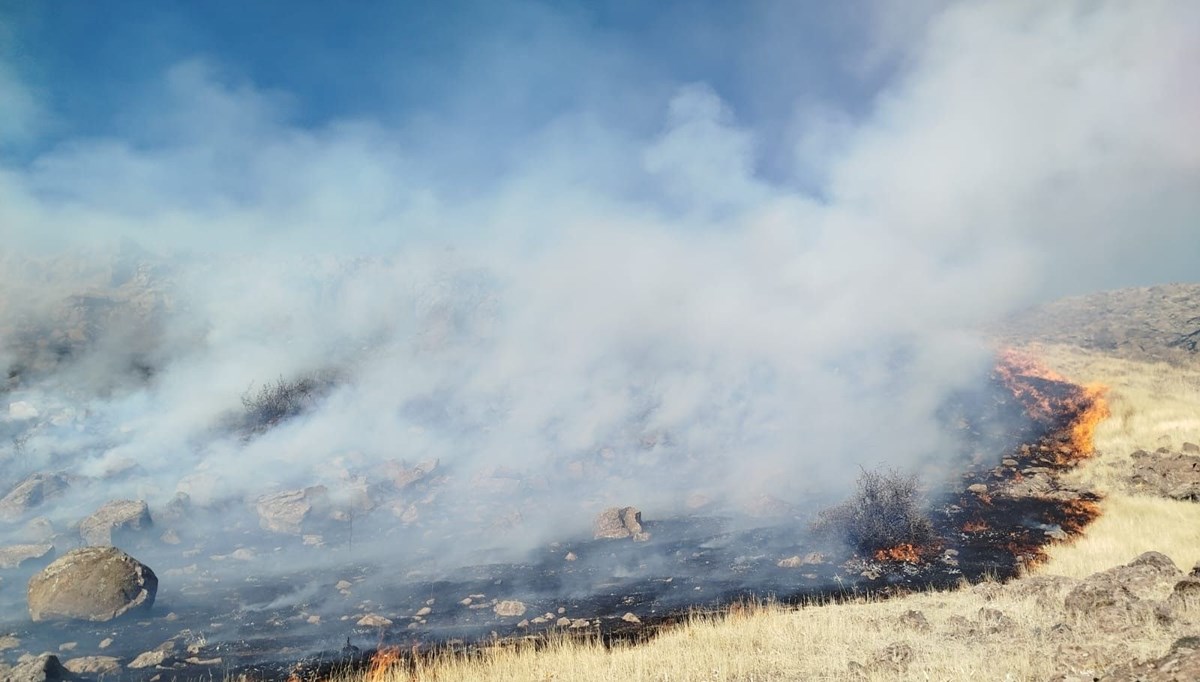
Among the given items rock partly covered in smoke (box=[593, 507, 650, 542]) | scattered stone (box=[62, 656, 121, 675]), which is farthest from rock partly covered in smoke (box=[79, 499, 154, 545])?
rock partly covered in smoke (box=[593, 507, 650, 542])

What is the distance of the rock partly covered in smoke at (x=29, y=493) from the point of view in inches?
765

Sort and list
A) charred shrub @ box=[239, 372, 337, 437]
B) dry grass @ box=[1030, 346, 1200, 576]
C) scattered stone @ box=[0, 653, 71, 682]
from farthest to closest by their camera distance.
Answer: charred shrub @ box=[239, 372, 337, 437]
dry grass @ box=[1030, 346, 1200, 576]
scattered stone @ box=[0, 653, 71, 682]

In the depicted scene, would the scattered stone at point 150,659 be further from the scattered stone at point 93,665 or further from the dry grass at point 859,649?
the dry grass at point 859,649

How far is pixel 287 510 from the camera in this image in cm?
2103

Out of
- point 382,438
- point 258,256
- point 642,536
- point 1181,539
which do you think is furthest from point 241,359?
point 1181,539

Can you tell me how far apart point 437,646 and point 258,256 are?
47.6 meters

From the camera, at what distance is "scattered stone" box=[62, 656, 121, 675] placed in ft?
35.5

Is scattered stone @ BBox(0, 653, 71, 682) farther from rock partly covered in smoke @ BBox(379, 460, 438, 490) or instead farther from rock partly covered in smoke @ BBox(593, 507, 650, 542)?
rock partly covered in smoke @ BBox(379, 460, 438, 490)

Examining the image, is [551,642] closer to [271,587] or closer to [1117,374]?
[271,587]

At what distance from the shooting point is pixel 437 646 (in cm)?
1222

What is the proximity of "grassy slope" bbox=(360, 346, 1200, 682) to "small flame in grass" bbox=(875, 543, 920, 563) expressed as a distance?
305 cm

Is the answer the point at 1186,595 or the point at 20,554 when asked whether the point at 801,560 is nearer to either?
the point at 1186,595

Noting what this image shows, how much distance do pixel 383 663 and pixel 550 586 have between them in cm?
528

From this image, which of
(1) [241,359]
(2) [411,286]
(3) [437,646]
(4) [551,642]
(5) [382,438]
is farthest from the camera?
(2) [411,286]
